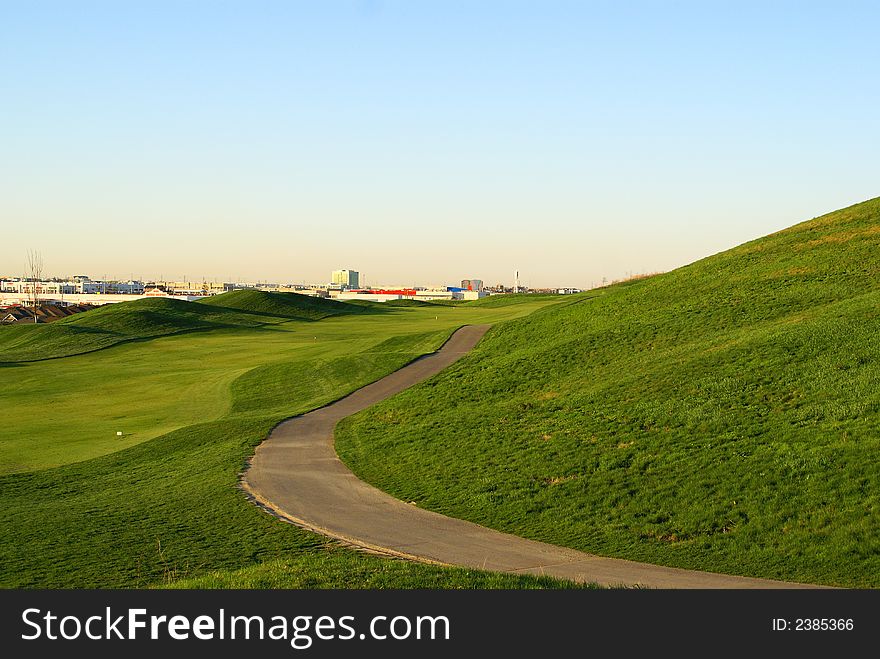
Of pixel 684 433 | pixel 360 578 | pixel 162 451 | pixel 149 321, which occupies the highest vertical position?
pixel 149 321

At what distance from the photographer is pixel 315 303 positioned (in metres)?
131

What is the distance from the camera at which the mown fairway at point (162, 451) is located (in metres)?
18.6

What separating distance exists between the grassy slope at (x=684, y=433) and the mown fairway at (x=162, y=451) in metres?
5.86

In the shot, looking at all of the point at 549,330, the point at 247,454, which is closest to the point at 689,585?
the point at 247,454

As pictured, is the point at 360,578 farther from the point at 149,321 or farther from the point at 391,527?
the point at 149,321

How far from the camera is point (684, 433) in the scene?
26266 mm

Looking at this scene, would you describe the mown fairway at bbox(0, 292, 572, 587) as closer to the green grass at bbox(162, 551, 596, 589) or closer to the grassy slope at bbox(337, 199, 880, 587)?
the green grass at bbox(162, 551, 596, 589)

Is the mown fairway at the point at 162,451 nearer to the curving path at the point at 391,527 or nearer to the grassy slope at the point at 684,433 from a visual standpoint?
the curving path at the point at 391,527

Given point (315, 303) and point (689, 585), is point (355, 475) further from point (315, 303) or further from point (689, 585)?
point (315, 303)

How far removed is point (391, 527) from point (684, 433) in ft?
32.3

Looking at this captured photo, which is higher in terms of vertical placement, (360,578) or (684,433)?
(684,433)

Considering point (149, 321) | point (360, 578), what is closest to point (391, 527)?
point (360, 578)

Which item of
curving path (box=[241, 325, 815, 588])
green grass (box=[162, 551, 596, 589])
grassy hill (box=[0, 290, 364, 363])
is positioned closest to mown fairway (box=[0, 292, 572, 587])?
green grass (box=[162, 551, 596, 589])
